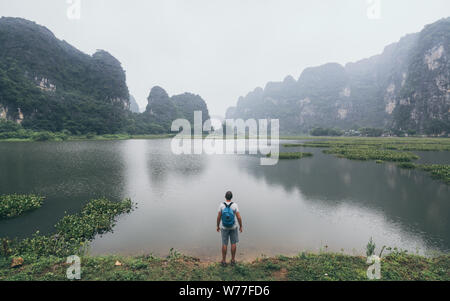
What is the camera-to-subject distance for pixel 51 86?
148 m

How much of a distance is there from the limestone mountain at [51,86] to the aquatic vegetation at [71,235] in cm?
13191

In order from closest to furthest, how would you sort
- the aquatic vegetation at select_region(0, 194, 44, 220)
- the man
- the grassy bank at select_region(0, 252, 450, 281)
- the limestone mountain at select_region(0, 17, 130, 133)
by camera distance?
the grassy bank at select_region(0, 252, 450, 281) < the man < the aquatic vegetation at select_region(0, 194, 44, 220) < the limestone mountain at select_region(0, 17, 130, 133)

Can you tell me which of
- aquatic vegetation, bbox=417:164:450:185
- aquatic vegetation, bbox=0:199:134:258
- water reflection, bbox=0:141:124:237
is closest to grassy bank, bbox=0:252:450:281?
aquatic vegetation, bbox=0:199:134:258

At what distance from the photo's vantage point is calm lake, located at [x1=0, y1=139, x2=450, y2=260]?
1016 centimetres

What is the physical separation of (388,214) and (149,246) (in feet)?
52.5

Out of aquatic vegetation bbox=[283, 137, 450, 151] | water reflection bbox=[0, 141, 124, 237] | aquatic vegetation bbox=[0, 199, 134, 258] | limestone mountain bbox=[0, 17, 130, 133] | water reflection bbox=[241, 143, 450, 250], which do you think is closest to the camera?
aquatic vegetation bbox=[0, 199, 134, 258]

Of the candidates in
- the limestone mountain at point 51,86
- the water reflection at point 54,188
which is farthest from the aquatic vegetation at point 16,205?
the limestone mountain at point 51,86

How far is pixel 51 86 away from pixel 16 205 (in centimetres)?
18602

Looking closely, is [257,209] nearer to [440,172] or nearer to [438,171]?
[440,172]

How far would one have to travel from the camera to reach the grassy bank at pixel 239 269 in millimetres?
6805

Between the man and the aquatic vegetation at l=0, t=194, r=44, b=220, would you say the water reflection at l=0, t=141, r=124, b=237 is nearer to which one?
the aquatic vegetation at l=0, t=194, r=44, b=220

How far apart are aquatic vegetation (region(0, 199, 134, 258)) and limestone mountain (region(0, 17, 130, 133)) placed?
433 feet

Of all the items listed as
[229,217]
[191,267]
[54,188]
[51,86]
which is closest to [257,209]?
[229,217]
